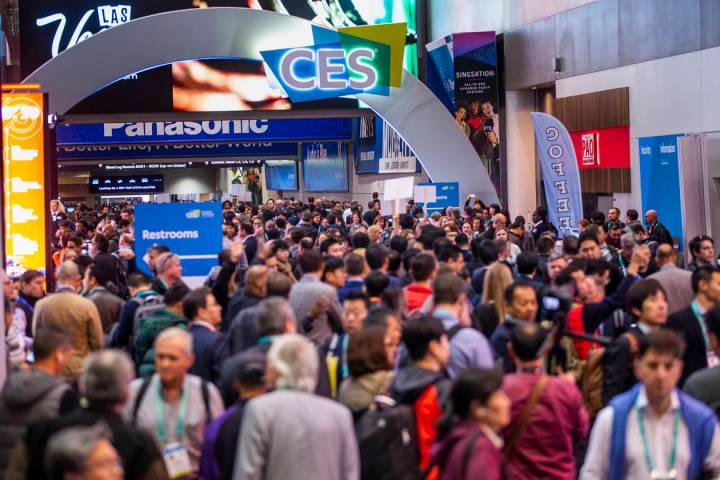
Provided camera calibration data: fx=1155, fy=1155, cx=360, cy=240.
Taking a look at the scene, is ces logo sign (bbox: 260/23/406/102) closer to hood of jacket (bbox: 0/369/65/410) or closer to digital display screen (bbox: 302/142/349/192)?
hood of jacket (bbox: 0/369/65/410)

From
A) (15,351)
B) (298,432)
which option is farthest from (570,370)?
(15,351)

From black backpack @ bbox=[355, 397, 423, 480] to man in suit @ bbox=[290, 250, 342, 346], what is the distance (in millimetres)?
2431

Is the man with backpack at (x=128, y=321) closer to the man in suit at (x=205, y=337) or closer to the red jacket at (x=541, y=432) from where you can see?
the man in suit at (x=205, y=337)

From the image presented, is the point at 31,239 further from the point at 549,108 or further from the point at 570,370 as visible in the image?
the point at 549,108

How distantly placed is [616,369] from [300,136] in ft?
94.6

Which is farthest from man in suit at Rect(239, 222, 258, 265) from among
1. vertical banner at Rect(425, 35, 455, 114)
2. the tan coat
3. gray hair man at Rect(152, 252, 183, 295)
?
vertical banner at Rect(425, 35, 455, 114)

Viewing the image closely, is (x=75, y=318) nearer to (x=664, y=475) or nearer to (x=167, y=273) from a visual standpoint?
(x=167, y=273)

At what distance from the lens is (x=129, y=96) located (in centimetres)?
2639

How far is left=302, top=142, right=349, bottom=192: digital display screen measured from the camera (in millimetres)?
38825

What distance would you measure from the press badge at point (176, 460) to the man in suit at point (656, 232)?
10.5 meters

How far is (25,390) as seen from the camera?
4.78 metres

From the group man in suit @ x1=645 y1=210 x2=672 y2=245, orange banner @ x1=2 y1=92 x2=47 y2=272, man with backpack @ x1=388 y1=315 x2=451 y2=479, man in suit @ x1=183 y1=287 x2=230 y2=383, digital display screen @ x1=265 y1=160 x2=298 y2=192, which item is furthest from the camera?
digital display screen @ x1=265 y1=160 x2=298 y2=192

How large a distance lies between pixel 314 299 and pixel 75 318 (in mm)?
1610

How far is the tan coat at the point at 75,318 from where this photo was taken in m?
7.76
